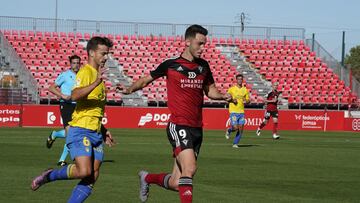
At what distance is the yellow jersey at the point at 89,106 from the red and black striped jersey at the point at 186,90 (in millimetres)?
932

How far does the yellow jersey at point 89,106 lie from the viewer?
31.8ft

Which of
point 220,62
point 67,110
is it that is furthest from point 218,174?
point 220,62

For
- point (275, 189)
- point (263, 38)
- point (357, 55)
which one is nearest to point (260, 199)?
point (275, 189)

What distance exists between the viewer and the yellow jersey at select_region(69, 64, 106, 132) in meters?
9.70

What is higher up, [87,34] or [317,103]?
[87,34]

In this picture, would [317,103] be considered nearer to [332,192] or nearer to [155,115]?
[155,115]

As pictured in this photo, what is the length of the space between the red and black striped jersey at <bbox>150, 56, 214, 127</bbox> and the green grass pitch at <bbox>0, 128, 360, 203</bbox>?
1929 mm

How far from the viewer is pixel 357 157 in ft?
74.1

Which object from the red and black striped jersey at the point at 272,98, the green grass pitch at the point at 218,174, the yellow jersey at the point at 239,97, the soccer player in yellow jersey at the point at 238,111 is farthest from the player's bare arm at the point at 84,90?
the red and black striped jersey at the point at 272,98

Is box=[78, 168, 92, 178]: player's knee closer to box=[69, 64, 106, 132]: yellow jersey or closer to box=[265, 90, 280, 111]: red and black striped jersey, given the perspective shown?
box=[69, 64, 106, 132]: yellow jersey

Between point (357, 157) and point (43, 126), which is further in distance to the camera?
point (43, 126)

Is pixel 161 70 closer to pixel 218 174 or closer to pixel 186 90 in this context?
pixel 186 90

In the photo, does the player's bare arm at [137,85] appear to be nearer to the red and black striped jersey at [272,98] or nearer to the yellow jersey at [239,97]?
the yellow jersey at [239,97]

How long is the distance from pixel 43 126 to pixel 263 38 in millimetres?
21654
